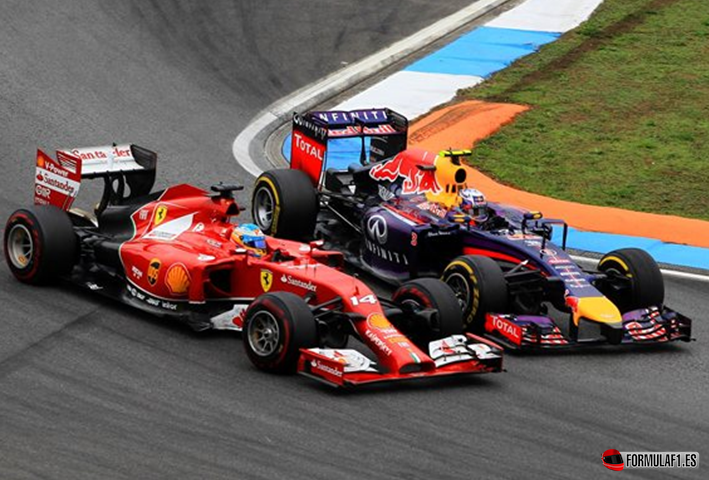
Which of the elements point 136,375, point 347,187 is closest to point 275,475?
point 136,375

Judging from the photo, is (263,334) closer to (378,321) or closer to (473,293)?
(378,321)

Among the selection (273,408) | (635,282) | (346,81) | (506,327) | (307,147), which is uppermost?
(346,81)

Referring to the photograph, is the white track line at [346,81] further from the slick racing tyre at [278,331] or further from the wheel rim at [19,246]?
the slick racing tyre at [278,331]

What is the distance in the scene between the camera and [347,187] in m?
18.7

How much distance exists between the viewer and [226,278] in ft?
50.2

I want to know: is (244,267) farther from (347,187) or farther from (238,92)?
(238,92)

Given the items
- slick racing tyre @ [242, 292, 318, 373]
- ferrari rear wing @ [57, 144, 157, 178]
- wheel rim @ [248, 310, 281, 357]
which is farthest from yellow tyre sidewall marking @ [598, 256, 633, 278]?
ferrari rear wing @ [57, 144, 157, 178]

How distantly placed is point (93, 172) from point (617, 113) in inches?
456

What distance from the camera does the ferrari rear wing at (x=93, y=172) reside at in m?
16.5

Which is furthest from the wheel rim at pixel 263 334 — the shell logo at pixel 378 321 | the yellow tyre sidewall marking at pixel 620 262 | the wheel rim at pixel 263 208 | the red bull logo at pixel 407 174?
the yellow tyre sidewall marking at pixel 620 262

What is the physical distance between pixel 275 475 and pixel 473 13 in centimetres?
1954

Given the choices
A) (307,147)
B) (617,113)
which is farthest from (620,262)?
(617,113)

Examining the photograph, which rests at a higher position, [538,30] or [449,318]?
[538,30]

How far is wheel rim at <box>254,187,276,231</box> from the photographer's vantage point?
59.8 ft
